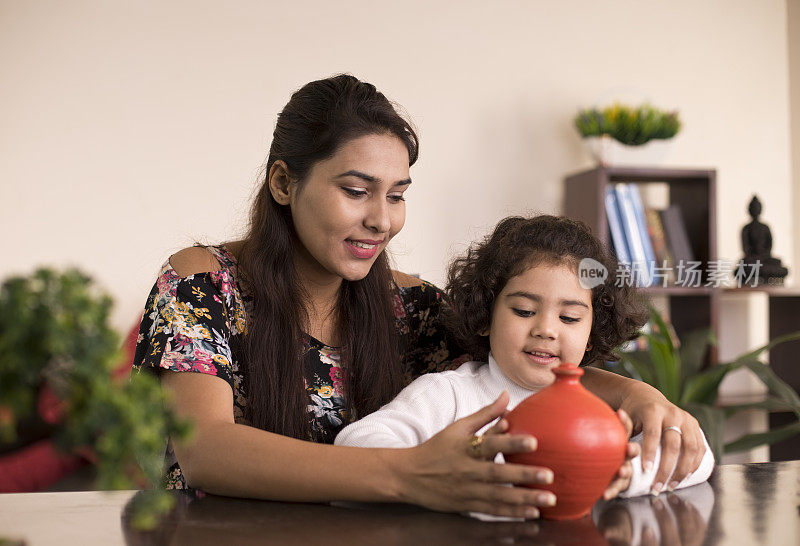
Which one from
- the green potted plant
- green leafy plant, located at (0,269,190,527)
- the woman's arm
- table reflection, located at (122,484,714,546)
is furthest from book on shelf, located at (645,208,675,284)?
green leafy plant, located at (0,269,190,527)

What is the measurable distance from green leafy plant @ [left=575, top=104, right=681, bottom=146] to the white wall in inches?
8.1

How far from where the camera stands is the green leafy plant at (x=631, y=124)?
10.9ft

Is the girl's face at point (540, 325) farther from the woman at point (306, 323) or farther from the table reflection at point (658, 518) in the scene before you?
the table reflection at point (658, 518)

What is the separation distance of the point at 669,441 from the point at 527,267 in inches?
17.4

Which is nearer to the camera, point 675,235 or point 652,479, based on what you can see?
point 652,479

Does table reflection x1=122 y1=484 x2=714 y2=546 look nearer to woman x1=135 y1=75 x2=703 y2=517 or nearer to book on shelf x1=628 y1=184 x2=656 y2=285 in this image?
woman x1=135 y1=75 x2=703 y2=517

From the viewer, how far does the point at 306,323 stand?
5.33 feet

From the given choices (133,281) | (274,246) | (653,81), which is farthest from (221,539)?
(653,81)

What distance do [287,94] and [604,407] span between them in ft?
8.36

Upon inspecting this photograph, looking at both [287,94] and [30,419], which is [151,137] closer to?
[287,94]

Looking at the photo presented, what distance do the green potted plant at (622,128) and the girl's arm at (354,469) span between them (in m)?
2.44

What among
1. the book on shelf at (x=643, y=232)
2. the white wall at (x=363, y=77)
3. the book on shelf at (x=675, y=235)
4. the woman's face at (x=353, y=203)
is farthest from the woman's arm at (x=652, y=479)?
the book on shelf at (x=675, y=235)

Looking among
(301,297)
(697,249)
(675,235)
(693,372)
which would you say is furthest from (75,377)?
(697,249)

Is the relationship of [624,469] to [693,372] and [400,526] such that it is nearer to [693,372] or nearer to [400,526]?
[400,526]
